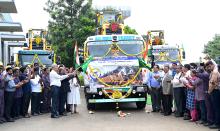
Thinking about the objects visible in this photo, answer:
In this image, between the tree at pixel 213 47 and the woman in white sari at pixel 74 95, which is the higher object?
the tree at pixel 213 47

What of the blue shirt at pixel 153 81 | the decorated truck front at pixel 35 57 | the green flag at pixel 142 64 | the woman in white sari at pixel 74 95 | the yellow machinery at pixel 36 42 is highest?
the yellow machinery at pixel 36 42

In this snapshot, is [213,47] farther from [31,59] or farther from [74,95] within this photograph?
[74,95]

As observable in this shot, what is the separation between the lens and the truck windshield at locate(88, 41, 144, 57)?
16156 millimetres

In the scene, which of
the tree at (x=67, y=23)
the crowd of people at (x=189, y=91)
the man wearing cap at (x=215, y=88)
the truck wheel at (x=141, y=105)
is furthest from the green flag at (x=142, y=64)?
the tree at (x=67, y=23)

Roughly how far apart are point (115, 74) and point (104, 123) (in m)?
3.13

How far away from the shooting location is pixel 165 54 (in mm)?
24828

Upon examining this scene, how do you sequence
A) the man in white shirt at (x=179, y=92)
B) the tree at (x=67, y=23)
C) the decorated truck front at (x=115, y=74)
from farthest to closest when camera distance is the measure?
the tree at (x=67, y=23) < the decorated truck front at (x=115, y=74) < the man in white shirt at (x=179, y=92)

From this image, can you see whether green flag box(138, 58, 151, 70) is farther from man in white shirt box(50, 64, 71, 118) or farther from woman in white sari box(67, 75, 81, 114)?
man in white shirt box(50, 64, 71, 118)

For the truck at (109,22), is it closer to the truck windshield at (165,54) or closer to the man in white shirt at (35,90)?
the truck windshield at (165,54)

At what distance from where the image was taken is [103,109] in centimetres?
1606

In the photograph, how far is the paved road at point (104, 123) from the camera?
1128 centimetres

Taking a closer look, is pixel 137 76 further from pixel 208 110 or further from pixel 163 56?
pixel 163 56

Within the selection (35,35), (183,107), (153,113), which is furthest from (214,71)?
(35,35)

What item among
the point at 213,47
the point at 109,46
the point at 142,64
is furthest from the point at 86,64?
the point at 213,47
